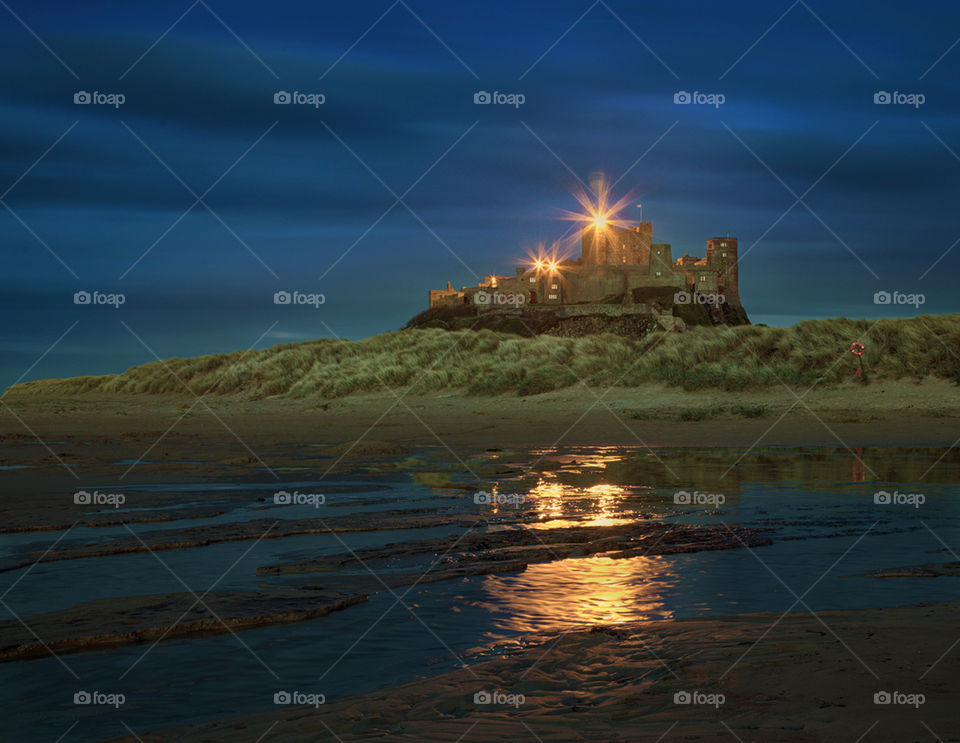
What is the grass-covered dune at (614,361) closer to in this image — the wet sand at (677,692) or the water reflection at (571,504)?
the water reflection at (571,504)

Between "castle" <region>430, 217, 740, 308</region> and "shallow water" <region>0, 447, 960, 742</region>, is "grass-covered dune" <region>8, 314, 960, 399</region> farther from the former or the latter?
"castle" <region>430, 217, 740, 308</region>

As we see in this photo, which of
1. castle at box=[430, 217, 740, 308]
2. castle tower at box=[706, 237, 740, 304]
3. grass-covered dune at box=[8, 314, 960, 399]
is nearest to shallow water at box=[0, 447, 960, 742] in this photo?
grass-covered dune at box=[8, 314, 960, 399]

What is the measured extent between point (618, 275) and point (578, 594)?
308 feet

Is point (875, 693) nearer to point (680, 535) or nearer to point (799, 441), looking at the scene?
point (680, 535)

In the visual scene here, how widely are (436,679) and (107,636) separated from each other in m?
2.15

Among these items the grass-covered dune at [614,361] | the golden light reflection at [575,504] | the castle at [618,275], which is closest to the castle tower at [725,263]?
the castle at [618,275]

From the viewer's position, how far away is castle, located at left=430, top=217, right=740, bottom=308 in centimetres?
9850

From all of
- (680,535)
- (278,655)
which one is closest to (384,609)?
(278,655)

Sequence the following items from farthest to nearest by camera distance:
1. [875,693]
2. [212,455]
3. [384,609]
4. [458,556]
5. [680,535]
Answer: [212,455] < [680,535] < [458,556] < [384,609] < [875,693]

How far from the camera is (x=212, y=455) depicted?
1864cm

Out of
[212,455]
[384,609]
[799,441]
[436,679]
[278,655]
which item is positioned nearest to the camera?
[436,679]

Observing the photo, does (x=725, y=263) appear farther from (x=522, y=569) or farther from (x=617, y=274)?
(x=522, y=569)

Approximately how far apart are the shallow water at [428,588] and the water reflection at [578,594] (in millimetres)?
22

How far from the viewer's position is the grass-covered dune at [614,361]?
3116 centimetres
